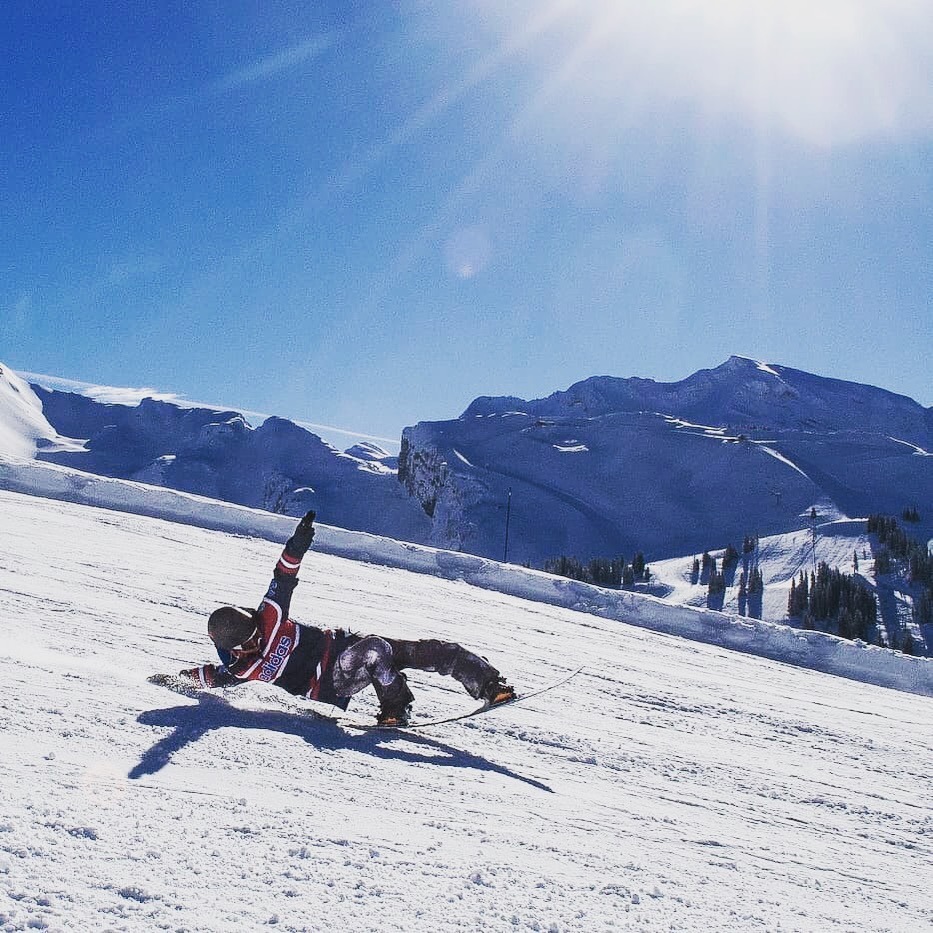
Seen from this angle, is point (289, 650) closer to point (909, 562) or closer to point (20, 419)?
point (909, 562)

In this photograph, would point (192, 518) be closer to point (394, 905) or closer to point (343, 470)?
point (394, 905)

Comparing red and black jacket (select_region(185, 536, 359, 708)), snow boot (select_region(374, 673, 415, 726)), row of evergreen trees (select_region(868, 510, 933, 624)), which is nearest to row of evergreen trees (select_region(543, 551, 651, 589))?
row of evergreen trees (select_region(868, 510, 933, 624))

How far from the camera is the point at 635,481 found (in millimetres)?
74000

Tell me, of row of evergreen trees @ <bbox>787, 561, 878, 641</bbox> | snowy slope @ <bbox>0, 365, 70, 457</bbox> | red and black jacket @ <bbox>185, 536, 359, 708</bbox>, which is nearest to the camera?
red and black jacket @ <bbox>185, 536, 359, 708</bbox>

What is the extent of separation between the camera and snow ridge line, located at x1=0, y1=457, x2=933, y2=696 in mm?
7906

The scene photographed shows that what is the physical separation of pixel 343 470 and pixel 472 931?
11091cm

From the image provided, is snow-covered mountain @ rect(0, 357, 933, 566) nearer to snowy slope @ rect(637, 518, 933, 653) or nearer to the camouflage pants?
snowy slope @ rect(637, 518, 933, 653)

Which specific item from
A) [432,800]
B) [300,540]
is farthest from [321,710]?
[432,800]

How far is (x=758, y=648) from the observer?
328 inches

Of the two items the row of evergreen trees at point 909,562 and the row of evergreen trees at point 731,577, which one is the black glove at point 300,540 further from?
the row of evergreen trees at point 909,562

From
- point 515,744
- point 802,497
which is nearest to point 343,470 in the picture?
point 802,497

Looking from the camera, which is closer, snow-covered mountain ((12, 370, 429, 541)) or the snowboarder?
the snowboarder

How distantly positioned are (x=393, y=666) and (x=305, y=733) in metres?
0.71

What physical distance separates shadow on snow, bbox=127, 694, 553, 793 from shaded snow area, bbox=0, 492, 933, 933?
0.06 feet
